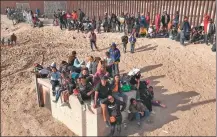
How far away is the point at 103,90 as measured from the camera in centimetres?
1036

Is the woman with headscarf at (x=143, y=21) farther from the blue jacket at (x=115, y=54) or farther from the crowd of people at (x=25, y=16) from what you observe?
the crowd of people at (x=25, y=16)

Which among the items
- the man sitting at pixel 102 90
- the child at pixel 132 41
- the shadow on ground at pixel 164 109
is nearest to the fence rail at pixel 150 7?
the child at pixel 132 41

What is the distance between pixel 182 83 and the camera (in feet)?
46.4

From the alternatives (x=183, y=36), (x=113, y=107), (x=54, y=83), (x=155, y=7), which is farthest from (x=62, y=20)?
(x=113, y=107)

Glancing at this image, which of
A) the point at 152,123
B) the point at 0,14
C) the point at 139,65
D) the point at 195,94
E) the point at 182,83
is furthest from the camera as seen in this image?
the point at 0,14

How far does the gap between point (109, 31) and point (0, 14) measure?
16354mm

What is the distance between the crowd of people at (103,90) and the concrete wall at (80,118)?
6.9 inches

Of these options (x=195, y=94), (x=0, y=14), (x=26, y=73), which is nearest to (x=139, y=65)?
(x=195, y=94)

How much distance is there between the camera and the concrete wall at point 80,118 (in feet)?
33.6


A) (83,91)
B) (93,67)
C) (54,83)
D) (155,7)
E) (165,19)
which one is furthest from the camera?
(155,7)

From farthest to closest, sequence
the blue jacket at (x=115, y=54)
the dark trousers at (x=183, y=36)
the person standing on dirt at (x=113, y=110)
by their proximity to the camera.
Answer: the dark trousers at (x=183, y=36), the blue jacket at (x=115, y=54), the person standing on dirt at (x=113, y=110)

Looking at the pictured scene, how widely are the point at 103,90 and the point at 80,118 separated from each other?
4.38 ft

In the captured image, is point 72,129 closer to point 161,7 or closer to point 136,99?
point 136,99

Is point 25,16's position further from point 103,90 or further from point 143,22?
point 103,90
